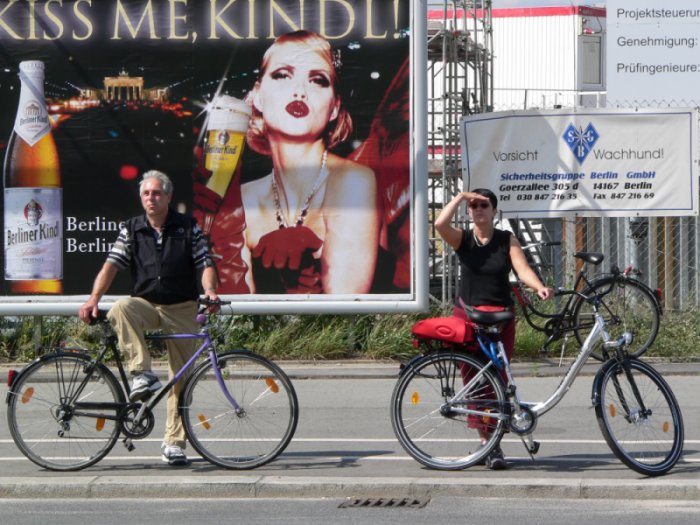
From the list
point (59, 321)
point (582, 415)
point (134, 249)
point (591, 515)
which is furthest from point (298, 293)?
point (591, 515)

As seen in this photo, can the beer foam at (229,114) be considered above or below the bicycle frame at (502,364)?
above

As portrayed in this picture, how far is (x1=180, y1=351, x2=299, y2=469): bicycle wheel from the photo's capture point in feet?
25.3

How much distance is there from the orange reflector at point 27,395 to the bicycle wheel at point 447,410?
225cm

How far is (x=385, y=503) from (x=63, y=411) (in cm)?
215

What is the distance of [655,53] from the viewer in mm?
15688

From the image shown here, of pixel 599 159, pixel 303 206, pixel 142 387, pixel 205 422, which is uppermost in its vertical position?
pixel 599 159

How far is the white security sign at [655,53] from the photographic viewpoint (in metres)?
15.7

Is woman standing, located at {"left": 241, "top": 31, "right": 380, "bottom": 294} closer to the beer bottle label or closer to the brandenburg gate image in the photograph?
the brandenburg gate image

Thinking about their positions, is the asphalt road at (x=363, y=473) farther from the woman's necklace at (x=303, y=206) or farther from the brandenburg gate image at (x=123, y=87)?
the brandenburg gate image at (x=123, y=87)

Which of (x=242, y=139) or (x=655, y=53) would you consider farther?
(x=655, y=53)

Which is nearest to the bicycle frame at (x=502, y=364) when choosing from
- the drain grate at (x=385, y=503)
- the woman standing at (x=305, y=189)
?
the drain grate at (x=385, y=503)

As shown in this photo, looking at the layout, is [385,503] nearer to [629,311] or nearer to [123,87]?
[629,311]

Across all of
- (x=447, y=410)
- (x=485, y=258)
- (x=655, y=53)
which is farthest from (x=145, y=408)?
(x=655, y=53)

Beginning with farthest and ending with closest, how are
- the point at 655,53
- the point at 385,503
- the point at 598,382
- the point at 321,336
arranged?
the point at 655,53, the point at 321,336, the point at 598,382, the point at 385,503
